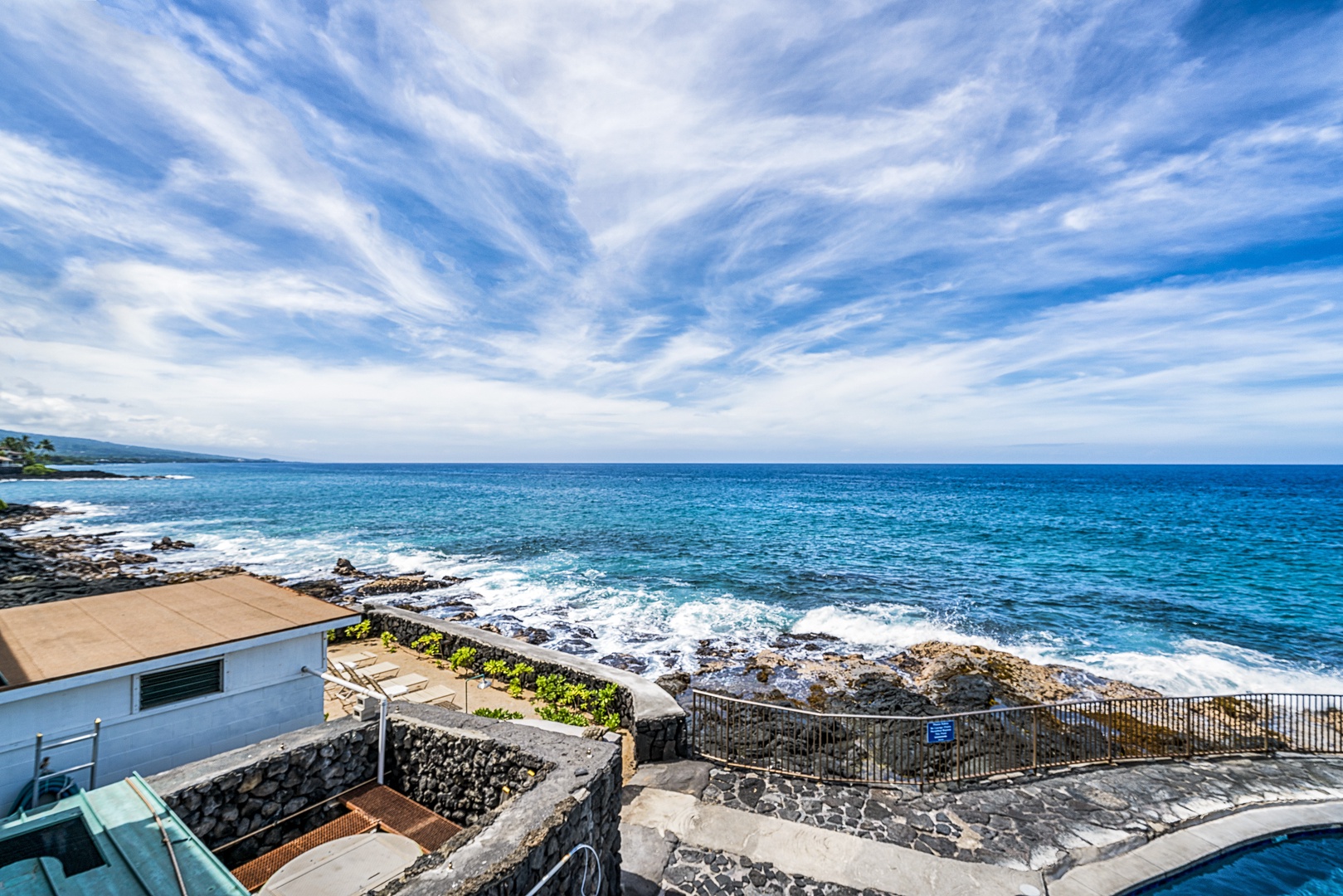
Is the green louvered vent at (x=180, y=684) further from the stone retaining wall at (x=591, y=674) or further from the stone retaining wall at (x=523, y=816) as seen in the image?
the stone retaining wall at (x=591, y=674)

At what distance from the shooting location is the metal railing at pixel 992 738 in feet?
36.7

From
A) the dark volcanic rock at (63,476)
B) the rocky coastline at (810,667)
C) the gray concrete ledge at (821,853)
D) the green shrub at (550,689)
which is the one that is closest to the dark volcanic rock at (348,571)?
the rocky coastline at (810,667)

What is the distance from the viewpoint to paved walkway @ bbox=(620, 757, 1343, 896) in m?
7.77

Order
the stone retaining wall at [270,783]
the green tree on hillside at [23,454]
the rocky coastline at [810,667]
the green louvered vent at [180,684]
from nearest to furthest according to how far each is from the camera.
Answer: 1. the stone retaining wall at [270,783]
2. the green louvered vent at [180,684]
3. the rocky coastline at [810,667]
4. the green tree on hillside at [23,454]

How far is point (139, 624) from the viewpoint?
878 centimetres

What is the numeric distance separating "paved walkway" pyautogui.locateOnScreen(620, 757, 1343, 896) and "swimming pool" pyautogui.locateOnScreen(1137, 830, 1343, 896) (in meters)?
0.21

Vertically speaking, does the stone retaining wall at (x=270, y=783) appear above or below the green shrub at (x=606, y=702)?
above

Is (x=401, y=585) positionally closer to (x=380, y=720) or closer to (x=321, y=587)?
(x=321, y=587)

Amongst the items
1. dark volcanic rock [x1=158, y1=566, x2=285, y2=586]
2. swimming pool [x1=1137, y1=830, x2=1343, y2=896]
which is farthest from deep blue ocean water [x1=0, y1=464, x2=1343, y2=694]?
swimming pool [x1=1137, y1=830, x2=1343, y2=896]

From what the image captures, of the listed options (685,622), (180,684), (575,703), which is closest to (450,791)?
(180,684)

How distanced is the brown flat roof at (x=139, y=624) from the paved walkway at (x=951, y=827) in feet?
21.3

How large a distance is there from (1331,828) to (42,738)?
1862cm

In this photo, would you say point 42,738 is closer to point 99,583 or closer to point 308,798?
point 308,798

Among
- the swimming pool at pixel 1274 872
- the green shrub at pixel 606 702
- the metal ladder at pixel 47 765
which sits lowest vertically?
the swimming pool at pixel 1274 872
